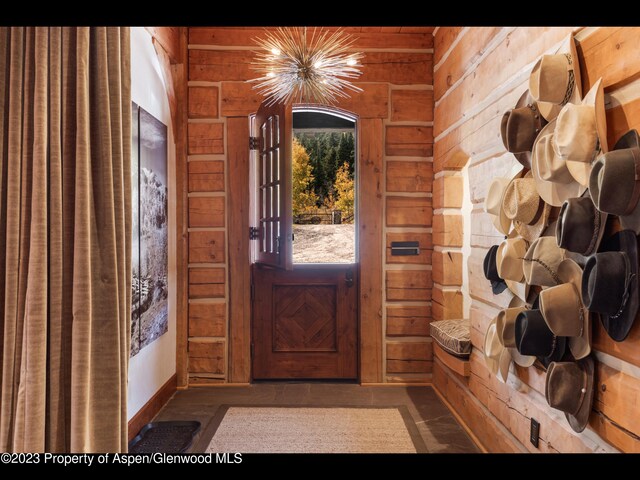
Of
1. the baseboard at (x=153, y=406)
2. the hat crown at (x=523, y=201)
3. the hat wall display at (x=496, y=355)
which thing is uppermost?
the hat crown at (x=523, y=201)

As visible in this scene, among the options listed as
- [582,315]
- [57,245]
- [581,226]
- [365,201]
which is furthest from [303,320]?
[581,226]

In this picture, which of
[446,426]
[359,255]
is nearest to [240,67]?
[359,255]

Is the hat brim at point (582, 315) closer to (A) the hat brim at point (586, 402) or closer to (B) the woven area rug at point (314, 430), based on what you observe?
(A) the hat brim at point (586, 402)

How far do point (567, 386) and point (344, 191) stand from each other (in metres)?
4.18

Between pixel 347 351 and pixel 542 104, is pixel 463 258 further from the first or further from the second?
pixel 542 104

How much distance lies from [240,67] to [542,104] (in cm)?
285

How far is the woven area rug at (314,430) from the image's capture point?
287 cm

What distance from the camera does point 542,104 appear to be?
1846 millimetres

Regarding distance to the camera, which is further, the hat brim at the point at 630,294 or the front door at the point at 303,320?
the front door at the point at 303,320

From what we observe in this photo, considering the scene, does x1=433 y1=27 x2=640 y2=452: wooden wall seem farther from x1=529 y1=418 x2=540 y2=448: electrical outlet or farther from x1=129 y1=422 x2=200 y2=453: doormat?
x1=129 y1=422 x2=200 y2=453: doormat

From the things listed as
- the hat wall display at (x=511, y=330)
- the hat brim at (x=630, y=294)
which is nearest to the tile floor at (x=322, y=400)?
the hat wall display at (x=511, y=330)

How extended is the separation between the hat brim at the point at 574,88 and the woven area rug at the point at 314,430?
84.3 inches

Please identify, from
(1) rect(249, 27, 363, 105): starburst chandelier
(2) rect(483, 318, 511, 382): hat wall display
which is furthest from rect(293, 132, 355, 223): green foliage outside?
(2) rect(483, 318, 511, 382): hat wall display

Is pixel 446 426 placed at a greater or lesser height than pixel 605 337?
lesser
